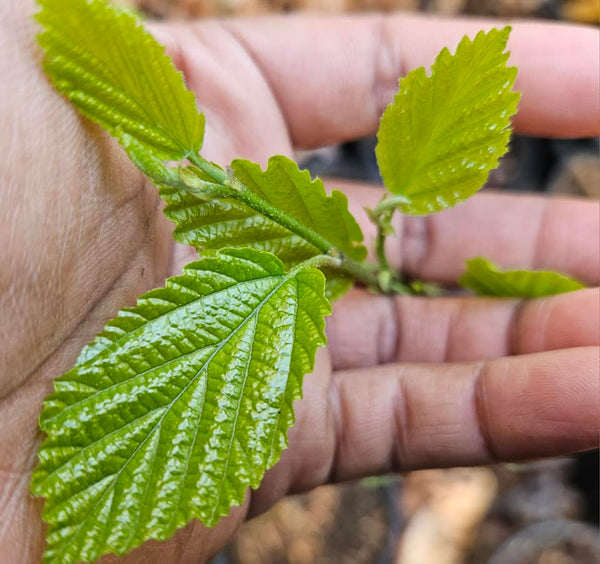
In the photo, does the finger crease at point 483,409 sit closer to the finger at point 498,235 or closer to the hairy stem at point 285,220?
the hairy stem at point 285,220

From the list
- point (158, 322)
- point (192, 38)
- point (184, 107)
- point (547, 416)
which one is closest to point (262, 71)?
point (192, 38)

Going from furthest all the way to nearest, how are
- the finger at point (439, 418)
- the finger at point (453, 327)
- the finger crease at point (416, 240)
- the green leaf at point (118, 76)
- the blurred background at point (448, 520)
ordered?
the blurred background at point (448, 520) < the finger crease at point (416, 240) < the finger at point (453, 327) < the finger at point (439, 418) < the green leaf at point (118, 76)

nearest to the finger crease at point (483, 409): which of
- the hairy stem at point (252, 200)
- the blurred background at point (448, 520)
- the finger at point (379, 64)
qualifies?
the hairy stem at point (252, 200)

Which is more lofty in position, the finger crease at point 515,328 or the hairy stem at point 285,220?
the hairy stem at point 285,220

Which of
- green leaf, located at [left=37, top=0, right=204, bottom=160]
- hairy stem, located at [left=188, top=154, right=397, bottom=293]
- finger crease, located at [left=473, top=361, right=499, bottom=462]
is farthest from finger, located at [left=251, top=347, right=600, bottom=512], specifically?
green leaf, located at [left=37, top=0, right=204, bottom=160]

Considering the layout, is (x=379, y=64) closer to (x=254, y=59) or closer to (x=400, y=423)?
(x=254, y=59)

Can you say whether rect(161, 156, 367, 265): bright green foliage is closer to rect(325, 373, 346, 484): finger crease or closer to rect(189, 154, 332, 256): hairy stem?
rect(189, 154, 332, 256): hairy stem
